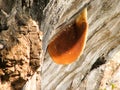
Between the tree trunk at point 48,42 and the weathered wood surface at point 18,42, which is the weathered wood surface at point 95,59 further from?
the weathered wood surface at point 18,42

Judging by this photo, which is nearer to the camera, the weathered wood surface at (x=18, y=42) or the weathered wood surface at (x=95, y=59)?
the weathered wood surface at (x=18, y=42)

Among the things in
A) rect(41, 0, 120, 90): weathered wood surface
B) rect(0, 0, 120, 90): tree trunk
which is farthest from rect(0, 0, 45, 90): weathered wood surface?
rect(41, 0, 120, 90): weathered wood surface

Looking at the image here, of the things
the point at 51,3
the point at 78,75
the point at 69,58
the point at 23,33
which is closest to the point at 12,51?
the point at 23,33

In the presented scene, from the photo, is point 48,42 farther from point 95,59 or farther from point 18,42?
point 95,59

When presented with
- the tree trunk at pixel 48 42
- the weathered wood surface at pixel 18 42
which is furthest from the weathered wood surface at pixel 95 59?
the weathered wood surface at pixel 18 42

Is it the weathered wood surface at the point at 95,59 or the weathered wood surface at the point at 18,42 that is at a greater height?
the weathered wood surface at the point at 95,59

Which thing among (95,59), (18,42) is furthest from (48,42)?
(95,59)

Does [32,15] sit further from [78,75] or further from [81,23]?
[78,75]

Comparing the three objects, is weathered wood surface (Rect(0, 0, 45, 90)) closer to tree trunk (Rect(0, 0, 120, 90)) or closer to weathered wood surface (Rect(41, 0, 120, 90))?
tree trunk (Rect(0, 0, 120, 90))
